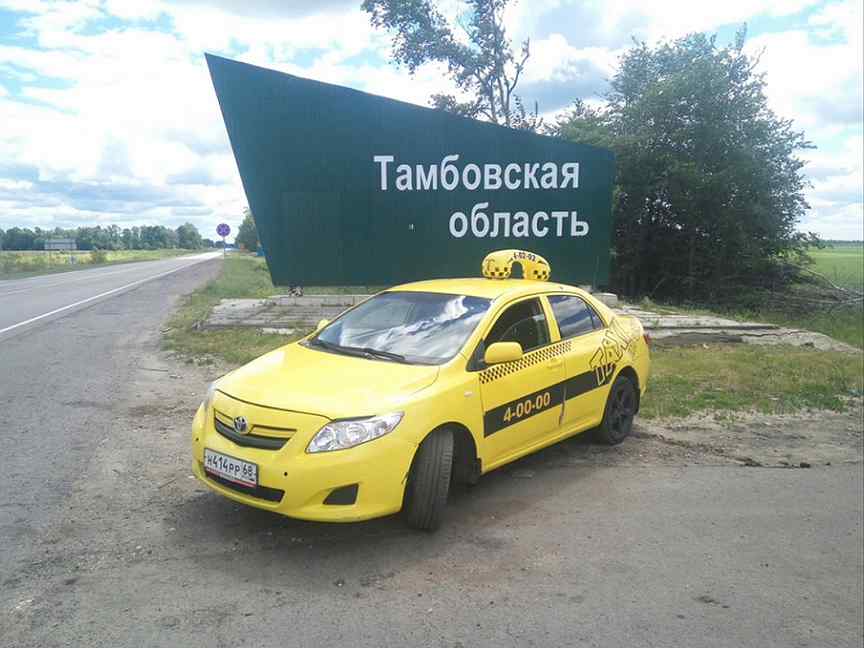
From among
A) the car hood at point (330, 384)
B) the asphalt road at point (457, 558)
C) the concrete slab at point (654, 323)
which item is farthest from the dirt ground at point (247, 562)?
the concrete slab at point (654, 323)

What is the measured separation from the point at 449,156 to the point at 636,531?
901 centimetres

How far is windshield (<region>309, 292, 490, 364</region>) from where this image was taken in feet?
15.3

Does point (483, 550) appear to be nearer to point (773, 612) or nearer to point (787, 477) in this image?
point (773, 612)

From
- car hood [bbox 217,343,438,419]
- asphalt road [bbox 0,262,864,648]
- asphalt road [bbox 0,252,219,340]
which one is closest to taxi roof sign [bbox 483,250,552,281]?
asphalt road [bbox 0,262,864,648]

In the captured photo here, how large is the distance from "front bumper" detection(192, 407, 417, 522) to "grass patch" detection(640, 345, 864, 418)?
4062 millimetres

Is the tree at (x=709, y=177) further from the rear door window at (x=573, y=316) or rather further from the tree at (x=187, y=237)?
the tree at (x=187, y=237)

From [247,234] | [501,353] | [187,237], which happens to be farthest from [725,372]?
[187,237]

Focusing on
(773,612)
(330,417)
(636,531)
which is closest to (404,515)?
(330,417)

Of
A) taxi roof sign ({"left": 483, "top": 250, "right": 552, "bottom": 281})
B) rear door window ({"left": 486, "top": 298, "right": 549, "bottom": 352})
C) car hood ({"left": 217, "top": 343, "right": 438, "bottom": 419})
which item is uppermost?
taxi roof sign ({"left": 483, "top": 250, "right": 552, "bottom": 281})

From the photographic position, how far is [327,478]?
12.0ft

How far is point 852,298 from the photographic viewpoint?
62.1ft

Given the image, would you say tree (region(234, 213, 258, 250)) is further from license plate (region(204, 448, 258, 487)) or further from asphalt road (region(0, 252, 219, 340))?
license plate (region(204, 448, 258, 487))

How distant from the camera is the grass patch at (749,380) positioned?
7.50 m

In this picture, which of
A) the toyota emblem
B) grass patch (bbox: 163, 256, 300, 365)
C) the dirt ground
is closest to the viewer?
the dirt ground
